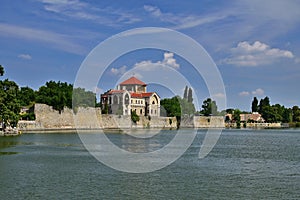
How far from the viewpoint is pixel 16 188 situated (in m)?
13.2

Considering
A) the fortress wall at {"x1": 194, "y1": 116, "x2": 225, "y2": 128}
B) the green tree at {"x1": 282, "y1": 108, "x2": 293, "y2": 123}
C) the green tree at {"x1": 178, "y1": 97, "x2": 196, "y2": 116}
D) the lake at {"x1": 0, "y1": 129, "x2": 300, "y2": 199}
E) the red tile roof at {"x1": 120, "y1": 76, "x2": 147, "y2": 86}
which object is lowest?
the lake at {"x1": 0, "y1": 129, "x2": 300, "y2": 199}

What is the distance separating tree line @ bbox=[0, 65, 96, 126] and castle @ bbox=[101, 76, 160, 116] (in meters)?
8.70

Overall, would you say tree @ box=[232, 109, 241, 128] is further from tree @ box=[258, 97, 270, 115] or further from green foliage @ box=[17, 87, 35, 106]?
green foliage @ box=[17, 87, 35, 106]

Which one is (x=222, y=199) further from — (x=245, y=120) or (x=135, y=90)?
(x=245, y=120)

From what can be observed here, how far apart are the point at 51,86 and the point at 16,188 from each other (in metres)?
54.0

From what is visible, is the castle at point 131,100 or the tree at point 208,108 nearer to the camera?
the castle at point 131,100

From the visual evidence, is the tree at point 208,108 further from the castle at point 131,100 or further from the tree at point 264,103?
the tree at point 264,103

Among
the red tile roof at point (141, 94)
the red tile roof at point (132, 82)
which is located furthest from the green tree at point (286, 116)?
the red tile roof at point (141, 94)

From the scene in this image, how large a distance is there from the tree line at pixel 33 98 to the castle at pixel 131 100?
8.70 m

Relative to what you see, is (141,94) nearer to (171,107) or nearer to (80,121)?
(171,107)

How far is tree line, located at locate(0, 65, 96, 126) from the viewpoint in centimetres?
3925

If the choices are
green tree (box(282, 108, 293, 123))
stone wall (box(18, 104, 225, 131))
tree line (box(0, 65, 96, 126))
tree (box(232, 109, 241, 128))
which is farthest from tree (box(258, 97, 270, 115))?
tree line (box(0, 65, 96, 126))

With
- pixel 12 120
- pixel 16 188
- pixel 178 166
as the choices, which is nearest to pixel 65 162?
pixel 178 166

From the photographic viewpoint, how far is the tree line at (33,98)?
3925cm
